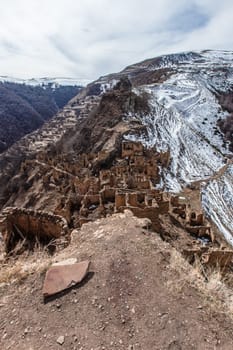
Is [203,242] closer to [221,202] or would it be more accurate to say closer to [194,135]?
[221,202]

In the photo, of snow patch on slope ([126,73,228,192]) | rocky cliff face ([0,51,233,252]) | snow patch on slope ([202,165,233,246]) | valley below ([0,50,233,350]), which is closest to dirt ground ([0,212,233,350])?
valley below ([0,50,233,350])

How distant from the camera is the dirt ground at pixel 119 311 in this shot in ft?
11.4

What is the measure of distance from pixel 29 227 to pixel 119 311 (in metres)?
5.13

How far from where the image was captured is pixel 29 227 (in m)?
8.29

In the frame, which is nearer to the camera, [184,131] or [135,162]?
[135,162]

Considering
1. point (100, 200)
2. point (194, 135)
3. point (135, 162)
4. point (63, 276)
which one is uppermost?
point (194, 135)

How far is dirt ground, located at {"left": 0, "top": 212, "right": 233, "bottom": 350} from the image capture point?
3.46m

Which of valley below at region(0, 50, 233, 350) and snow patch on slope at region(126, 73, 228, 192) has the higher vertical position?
snow patch on slope at region(126, 73, 228, 192)

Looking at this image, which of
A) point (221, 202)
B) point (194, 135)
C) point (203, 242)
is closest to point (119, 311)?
point (203, 242)

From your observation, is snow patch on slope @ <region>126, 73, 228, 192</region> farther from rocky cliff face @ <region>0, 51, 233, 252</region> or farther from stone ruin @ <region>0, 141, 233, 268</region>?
stone ruin @ <region>0, 141, 233, 268</region>

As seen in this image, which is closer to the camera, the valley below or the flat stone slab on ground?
the valley below

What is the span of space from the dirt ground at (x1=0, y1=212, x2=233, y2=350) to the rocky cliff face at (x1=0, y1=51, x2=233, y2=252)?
7.06 m

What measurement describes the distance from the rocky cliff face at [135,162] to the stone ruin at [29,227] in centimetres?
455

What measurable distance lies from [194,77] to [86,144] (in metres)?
46.0
